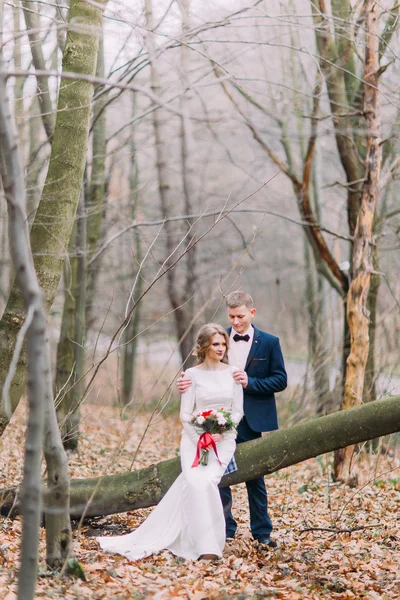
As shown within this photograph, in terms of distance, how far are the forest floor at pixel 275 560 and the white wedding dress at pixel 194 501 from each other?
4.8 inches

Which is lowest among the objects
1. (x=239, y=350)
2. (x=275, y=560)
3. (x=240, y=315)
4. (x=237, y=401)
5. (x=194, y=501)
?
(x=275, y=560)

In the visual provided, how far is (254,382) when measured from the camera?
525cm

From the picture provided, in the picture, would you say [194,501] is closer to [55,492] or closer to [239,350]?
[239,350]

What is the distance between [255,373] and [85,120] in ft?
8.20

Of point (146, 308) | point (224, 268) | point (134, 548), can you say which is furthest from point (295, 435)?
point (146, 308)

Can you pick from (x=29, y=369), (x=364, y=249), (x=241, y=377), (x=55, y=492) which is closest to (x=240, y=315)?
→ (x=241, y=377)

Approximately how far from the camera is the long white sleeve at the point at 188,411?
516cm

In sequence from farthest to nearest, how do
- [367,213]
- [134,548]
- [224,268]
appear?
[224,268] < [367,213] < [134,548]

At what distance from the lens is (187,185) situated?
12.6 meters

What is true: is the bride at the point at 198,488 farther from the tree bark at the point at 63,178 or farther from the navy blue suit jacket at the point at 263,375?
the tree bark at the point at 63,178

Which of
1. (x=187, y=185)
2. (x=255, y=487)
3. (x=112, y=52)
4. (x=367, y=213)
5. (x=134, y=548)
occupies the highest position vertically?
(x=112, y=52)

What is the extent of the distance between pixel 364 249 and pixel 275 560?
398cm

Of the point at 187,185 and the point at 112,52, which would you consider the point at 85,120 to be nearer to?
the point at 112,52

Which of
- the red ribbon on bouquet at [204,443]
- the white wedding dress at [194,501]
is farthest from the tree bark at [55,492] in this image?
the red ribbon on bouquet at [204,443]
